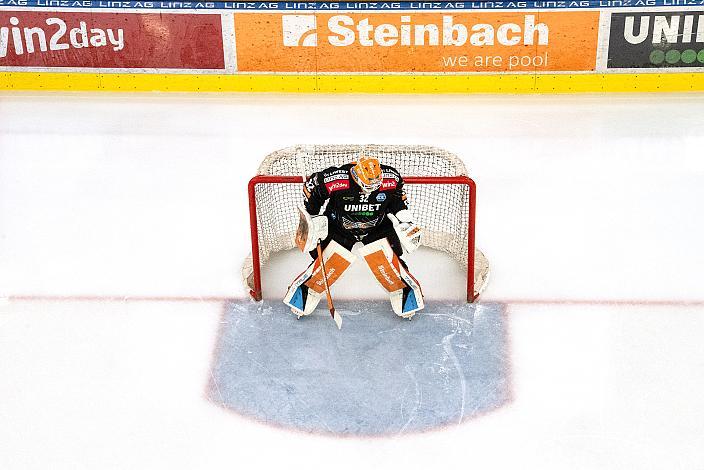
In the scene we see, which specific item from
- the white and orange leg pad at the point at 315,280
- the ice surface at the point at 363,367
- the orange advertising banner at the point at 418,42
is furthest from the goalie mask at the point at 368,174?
the orange advertising banner at the point at 418,42

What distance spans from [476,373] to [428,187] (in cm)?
183

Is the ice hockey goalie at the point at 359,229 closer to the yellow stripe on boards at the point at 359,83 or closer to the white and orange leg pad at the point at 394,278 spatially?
the white and orange leg pad at the point at 394,278

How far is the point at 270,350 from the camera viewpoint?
6062mm

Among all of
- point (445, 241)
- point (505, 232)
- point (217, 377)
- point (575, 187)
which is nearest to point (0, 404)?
point (217, 377)

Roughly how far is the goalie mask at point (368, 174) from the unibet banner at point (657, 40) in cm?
501

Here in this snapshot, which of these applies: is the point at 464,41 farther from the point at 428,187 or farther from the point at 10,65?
the point at 10,65

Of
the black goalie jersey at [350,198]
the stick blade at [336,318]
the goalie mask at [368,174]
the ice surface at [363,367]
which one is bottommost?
the ice surface at [363,367]

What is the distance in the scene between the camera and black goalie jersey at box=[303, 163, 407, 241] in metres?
5.86

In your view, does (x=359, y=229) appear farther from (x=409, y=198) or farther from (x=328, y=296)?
(x=409, y=198)

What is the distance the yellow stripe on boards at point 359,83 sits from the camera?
9977 millimetres

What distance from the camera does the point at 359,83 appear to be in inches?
401

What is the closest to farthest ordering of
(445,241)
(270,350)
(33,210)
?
(270,350) → (445,241) → (33,210)

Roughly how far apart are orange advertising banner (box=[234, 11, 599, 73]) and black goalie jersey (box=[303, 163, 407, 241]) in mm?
4341

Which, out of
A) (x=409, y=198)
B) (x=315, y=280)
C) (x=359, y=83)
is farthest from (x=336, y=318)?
(x=359, y=83)
